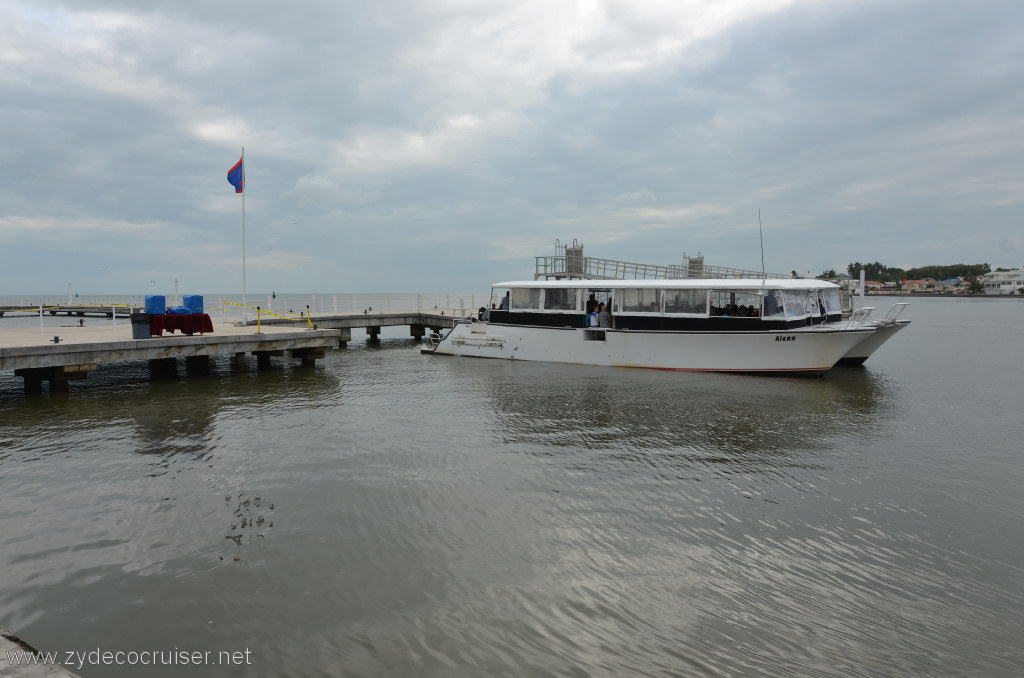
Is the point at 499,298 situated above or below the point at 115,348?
above

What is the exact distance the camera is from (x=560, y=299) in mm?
22562

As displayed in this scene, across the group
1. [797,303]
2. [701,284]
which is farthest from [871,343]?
[701,284]

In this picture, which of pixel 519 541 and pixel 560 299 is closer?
pixel 519 541

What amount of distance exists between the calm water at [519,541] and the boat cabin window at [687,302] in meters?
Result: 7.22

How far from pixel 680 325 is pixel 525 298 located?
6.53 metres

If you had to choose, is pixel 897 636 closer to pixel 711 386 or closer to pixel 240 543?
pixel 240 543

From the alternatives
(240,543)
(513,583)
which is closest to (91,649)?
(240,543)

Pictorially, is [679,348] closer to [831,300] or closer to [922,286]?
[831,300]

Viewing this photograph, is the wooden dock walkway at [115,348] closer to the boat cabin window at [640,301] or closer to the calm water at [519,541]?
the calm water at [519,541]

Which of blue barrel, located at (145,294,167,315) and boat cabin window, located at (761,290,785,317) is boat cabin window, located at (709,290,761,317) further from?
blue barrel, located at (145,294,167,315)

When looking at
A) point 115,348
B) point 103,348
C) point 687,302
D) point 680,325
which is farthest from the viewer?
point 680,325

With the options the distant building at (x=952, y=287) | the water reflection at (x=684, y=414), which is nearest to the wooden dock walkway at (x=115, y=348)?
the water reflection at (x=684, y=414)

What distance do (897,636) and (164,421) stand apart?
1349 cm

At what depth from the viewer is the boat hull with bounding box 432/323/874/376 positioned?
18641 mm
